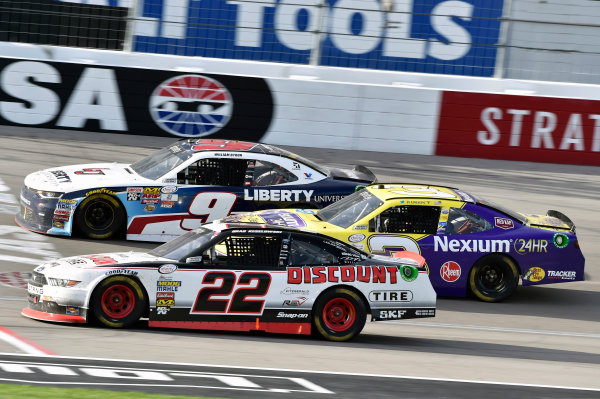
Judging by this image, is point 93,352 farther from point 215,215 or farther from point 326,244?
point 215,215

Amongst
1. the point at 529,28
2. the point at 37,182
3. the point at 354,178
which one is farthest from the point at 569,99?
the point at 37,182

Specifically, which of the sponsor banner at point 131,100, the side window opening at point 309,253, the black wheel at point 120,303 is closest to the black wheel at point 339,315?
the side window opening at point 309,253

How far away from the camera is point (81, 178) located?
40.2 feet

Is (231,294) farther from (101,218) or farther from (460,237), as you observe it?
(101,218)

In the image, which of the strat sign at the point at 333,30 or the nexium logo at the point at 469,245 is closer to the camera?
the nexium logo at the point at 469,245

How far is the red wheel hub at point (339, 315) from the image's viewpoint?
8.91 meters

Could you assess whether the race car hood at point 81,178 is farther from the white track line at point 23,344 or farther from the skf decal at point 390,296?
the skf decal at point 390,296

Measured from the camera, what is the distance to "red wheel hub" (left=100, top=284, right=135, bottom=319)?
835 cm

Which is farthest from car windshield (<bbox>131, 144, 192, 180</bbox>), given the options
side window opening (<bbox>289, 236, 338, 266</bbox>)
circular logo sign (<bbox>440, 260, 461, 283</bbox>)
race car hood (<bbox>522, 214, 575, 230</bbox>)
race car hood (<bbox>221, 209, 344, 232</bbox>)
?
race car hood (<bbox>522, 214, 575, 230</bbox>)

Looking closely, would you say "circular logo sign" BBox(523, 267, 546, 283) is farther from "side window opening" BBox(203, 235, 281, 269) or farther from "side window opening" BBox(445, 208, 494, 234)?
"side window opening" BBox(203, 235, 281, 269)

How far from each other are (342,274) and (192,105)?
407 inches

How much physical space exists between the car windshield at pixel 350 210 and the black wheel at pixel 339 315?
1.93 metres

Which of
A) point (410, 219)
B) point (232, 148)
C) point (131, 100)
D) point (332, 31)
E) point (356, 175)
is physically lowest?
point (410, 219)

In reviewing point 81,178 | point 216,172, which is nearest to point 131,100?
point 81,178
